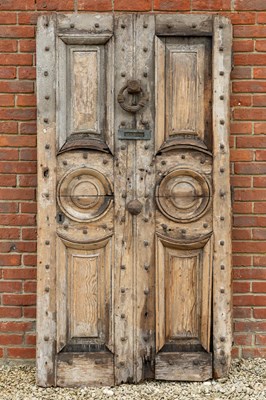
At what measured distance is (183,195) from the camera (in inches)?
125

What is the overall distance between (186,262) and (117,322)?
1.72 ft

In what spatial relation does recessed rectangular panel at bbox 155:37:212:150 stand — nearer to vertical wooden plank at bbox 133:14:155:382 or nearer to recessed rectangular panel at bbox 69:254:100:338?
vertical wooden plank at bbox 133:14:155:382

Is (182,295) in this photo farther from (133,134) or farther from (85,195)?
(133,134)

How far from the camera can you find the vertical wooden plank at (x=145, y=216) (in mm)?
3127

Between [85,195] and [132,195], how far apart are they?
269mm

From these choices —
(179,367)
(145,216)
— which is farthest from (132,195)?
(179,367)

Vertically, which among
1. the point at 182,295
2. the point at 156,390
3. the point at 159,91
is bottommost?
the point at 156,390

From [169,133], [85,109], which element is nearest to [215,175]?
[169,133]

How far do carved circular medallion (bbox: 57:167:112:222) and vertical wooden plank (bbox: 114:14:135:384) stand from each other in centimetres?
7

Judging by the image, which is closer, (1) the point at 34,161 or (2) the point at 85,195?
(2) the point at 85,195

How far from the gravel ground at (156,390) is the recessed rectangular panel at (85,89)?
4.85 ft

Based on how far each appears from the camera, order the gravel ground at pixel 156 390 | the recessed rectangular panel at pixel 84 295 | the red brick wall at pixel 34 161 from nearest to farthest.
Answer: the gravel ground at pixel 156 390 < the recessed rectangular panel at pixel 84 295 < the red brick wall at pixel 34 161

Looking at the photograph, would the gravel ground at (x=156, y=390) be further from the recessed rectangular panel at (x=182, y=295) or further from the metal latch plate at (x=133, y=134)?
the metal latch plate at (x=133, y=134)

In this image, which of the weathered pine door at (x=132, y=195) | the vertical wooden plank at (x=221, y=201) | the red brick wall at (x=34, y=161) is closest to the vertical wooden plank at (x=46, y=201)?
the weathered pine door at (x=132, y=195)
